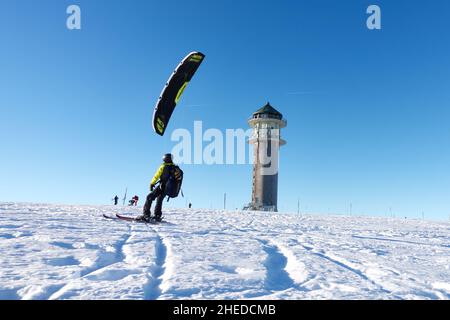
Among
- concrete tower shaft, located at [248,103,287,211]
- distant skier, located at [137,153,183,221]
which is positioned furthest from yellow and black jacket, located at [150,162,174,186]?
concrete tower shaft, located at [248,103,287,211]

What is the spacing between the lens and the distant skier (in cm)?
1004

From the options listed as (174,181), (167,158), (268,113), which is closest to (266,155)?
(268,113)

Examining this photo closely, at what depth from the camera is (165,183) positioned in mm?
10086

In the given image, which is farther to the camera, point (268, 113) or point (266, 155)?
point (268, 113)

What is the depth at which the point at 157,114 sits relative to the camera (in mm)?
13320

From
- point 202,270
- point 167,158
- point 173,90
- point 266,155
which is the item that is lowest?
point 202,270

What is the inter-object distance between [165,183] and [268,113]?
36.7 m

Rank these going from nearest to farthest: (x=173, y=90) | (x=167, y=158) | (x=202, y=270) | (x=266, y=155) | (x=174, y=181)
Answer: (x=202, y=270), (x=167, y=158), (x=174, y=181), (x=173, y=90), (x=266, y=155)

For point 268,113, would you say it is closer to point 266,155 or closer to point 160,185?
point 266,155

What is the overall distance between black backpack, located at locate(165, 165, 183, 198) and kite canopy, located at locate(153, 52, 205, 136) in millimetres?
3790

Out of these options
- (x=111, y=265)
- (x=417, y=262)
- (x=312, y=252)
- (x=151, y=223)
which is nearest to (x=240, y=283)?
(x=111, y=265)

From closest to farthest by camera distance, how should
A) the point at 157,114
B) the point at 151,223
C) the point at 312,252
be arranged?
1. the point at 312,252
2. the point at 151,223
3. the point at 157,114
